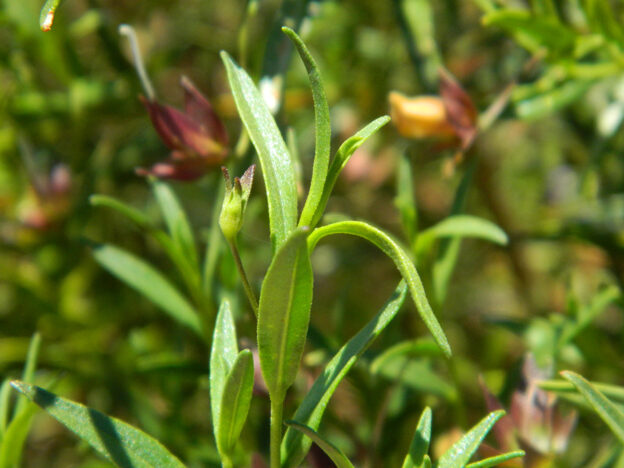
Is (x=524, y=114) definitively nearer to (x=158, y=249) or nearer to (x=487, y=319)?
(x=487, y=319)

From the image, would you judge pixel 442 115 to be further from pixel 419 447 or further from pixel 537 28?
pixel 419 447

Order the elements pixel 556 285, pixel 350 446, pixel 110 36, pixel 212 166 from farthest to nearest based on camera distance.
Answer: pixel 556 285 < pixel 110 36 < pixel 350 446 < pixel 212 166

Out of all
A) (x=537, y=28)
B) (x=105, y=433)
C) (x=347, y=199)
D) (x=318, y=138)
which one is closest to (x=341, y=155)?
(x=318, y=138)

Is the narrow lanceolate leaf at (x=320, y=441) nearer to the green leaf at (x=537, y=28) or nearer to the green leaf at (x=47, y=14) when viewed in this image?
the green leaf at (x=47, y=14)

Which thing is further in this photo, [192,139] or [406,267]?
[192,139]

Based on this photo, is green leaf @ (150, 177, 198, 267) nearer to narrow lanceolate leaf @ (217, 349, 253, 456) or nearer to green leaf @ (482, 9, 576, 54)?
narrow lanceolate leaf @ (217, 349, 253, 456)

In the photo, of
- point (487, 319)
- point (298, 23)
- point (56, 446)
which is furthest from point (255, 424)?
point (56, 446)

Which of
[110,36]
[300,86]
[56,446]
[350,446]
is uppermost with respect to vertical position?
[110,36]
